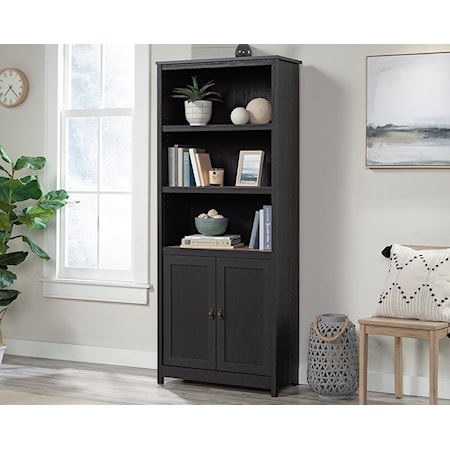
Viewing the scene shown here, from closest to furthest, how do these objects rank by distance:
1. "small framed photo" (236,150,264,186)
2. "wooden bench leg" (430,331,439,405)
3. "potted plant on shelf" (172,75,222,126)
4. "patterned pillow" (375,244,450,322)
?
1. "wooden bench leg" (430,331,439,405)
2. "patterned pillow" (375,244,450,322)
3. "small framed photo" (236,150,264,186)
4. "potted plant on shelf" (172,75,222,126)

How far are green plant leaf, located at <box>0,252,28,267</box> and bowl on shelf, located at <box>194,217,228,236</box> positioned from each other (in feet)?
4.42

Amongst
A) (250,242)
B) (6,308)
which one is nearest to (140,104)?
(250,242)

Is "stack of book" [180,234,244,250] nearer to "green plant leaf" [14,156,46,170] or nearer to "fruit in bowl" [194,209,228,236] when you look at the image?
"fruit in bowl" [194,209,228,236]

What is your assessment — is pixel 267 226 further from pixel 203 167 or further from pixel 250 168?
pixel 203 167

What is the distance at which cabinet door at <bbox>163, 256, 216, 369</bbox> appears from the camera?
4352 millimetres

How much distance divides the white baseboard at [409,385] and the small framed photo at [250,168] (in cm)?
130

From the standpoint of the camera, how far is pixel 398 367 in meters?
4.08

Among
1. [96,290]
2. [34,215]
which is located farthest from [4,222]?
[96,290]

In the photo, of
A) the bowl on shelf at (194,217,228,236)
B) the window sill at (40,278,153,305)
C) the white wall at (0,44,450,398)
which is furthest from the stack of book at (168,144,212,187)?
the window sill at (40,278,153,305)

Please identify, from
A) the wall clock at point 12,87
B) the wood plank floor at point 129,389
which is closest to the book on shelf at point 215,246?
the wood plank floor at point 129,389

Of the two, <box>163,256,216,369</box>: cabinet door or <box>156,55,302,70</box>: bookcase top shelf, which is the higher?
<box>156,55,302,70</box>: bookcase top shelf

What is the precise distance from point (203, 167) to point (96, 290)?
1241 millimetres

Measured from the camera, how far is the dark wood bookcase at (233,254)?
418 centimetres
